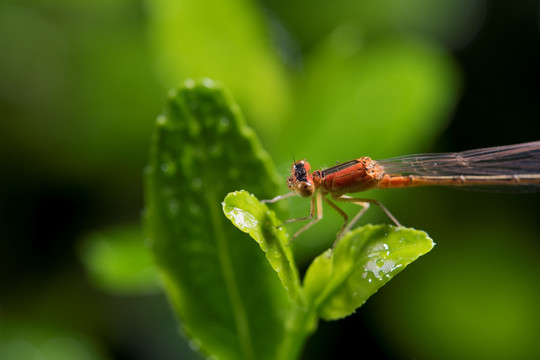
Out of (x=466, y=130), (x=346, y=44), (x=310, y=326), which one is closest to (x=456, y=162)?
(x=466, y=130)

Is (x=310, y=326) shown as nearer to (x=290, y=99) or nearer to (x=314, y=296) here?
(x=314, y=296)

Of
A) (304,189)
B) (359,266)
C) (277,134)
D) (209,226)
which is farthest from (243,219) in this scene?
(277,134)

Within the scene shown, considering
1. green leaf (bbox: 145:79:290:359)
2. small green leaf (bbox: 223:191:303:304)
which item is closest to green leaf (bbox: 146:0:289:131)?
green leaf (bbox: 145:79:290:359)

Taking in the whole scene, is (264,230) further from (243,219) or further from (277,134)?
(277,134)

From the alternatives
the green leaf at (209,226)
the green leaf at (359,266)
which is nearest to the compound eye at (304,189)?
the green leaf at (209,226)

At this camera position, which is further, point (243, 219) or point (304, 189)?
point (304, 189)

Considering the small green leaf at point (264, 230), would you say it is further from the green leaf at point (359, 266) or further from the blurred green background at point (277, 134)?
the blurred green background at point (277, 134)
